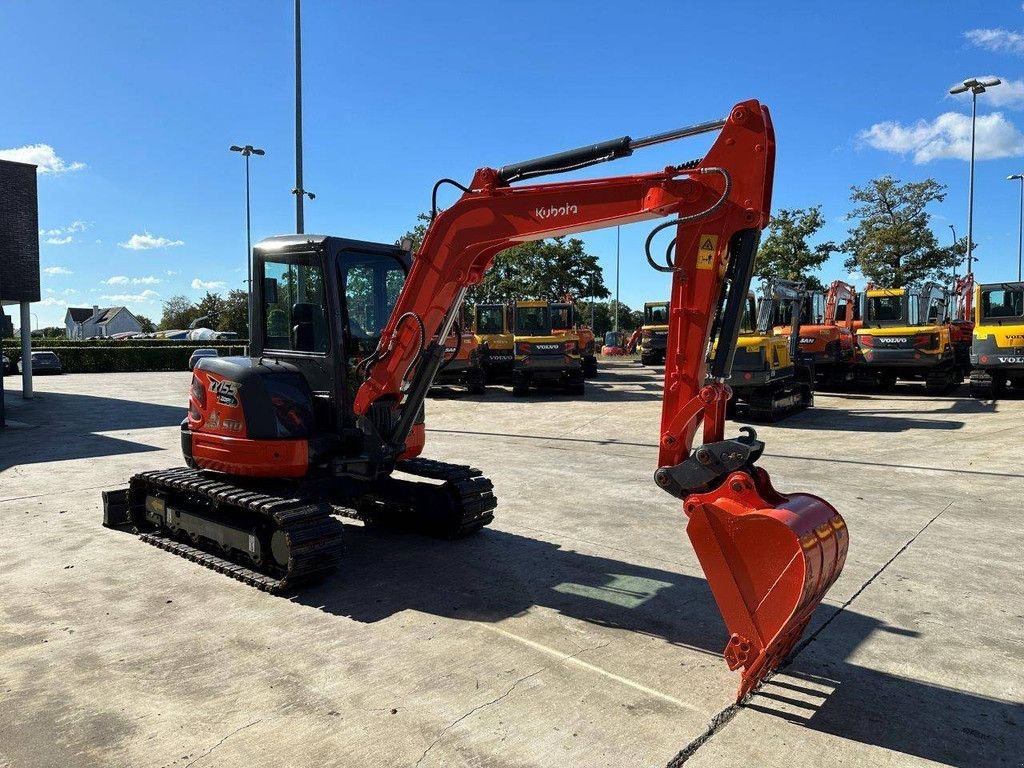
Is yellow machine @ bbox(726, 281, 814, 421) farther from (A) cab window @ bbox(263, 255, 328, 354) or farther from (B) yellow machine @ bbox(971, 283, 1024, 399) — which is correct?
(A) cab window @ bbox(263, 255, 328, 354)

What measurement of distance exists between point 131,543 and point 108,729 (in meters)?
3.57

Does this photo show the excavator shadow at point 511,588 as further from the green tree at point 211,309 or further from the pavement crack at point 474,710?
the green tree at point 211,309

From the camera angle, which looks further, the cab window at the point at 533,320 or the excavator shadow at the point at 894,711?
the cab window at the point at 533,320

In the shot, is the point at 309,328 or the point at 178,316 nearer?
the point at 309,328

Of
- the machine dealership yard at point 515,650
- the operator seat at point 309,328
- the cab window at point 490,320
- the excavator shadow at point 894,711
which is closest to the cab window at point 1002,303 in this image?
the machine dealership yard at point 515,650

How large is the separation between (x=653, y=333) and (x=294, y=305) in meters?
27.3

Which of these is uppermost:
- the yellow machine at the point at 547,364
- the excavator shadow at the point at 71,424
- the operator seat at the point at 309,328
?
the operator seat at the point at 309,328

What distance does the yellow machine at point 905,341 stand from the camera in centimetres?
1923

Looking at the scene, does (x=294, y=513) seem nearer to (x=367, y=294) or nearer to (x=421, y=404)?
(x=421, y=404)

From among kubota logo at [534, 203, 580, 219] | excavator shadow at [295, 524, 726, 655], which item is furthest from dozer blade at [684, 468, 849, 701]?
kubota logo at [534, 203, 580, 219]

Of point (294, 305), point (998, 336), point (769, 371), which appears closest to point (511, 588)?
point (294, 305)

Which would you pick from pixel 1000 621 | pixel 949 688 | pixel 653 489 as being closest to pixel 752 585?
pixel 949 688

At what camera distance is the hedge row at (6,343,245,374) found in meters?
37.8

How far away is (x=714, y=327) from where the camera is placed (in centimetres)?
439
